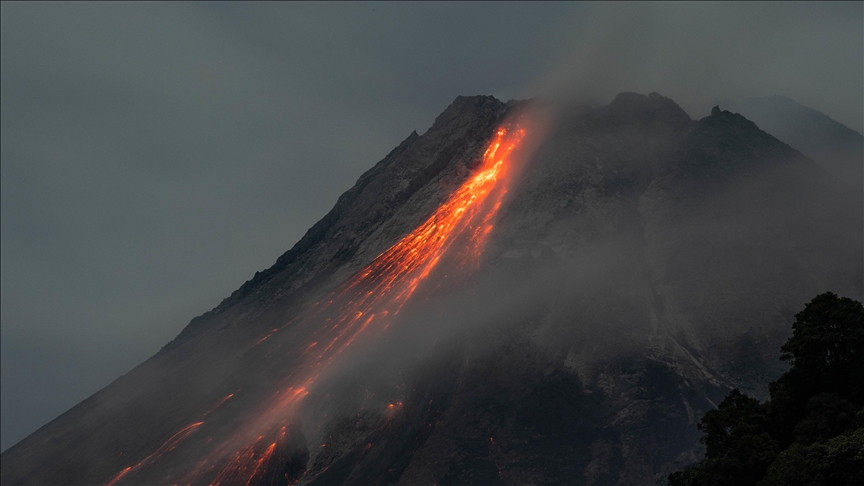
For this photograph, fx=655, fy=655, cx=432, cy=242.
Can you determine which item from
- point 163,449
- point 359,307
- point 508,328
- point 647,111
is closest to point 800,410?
point 508,328

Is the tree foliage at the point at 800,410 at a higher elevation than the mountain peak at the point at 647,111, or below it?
below

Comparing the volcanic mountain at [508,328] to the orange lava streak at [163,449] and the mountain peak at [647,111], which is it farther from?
the mountain peak at [647,111]

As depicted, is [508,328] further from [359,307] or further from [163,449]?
[163,449]

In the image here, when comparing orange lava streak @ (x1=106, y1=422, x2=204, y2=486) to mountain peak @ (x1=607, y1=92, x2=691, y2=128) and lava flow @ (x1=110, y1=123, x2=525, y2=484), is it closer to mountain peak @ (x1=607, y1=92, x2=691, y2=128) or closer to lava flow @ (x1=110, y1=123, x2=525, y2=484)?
lava flow @ (x1=110, y1=123, x2=525, y2=484)

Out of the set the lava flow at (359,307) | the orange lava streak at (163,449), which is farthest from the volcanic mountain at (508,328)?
the lava flow at (359,307)

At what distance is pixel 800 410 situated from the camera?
122 feet

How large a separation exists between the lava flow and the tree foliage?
2014 inches

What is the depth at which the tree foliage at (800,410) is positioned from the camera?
3312 cm

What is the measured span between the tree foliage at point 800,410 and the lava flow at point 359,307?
51167mm

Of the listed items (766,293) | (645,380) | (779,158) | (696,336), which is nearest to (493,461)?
(645,380)

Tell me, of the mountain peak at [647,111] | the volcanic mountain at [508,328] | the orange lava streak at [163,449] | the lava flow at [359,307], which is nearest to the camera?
the volcanic mountain at [508,328]

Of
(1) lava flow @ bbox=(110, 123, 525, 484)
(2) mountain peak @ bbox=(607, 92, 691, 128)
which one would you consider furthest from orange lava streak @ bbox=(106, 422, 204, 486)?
(2) mountain peak @ bbox=(607, 92, 691, 128)

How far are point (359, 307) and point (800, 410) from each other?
75618 millimetres

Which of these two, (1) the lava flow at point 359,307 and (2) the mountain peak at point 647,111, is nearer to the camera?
(1) the lava flow at point 359,307
